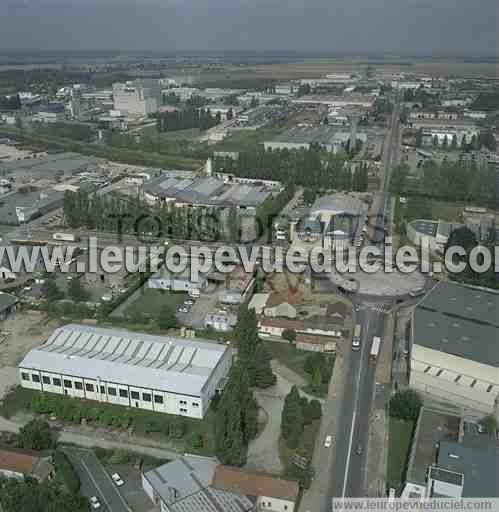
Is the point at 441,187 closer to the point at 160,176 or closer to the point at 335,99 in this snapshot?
the point at 160,176

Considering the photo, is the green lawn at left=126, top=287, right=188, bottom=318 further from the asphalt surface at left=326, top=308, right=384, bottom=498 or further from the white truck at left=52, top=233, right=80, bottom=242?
the asphalt surface at left=326, top=308, right=384, bottom=498

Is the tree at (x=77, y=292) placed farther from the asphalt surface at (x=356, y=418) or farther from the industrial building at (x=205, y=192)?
the industrial building at (x=205, y=192)

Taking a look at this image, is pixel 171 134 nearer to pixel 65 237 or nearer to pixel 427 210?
pixel 65 237

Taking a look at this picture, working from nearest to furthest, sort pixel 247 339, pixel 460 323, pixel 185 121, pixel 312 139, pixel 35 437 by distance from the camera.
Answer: pixel 35 437 < pixel 247 339 < pixel 460 323 < pixel 312 139 < pixel 185 121

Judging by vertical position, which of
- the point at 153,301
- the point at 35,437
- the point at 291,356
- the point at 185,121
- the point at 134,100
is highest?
the point at 134,100

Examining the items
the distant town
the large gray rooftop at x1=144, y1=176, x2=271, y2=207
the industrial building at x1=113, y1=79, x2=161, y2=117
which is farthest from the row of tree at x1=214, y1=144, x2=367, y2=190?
the industrial building at x1=113, y1=79, x2=161, y2=117

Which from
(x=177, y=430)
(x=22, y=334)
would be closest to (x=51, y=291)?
(x=22, y=334)

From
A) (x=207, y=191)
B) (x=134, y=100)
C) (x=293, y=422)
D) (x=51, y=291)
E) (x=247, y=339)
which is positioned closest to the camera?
(x=293, y=422)
